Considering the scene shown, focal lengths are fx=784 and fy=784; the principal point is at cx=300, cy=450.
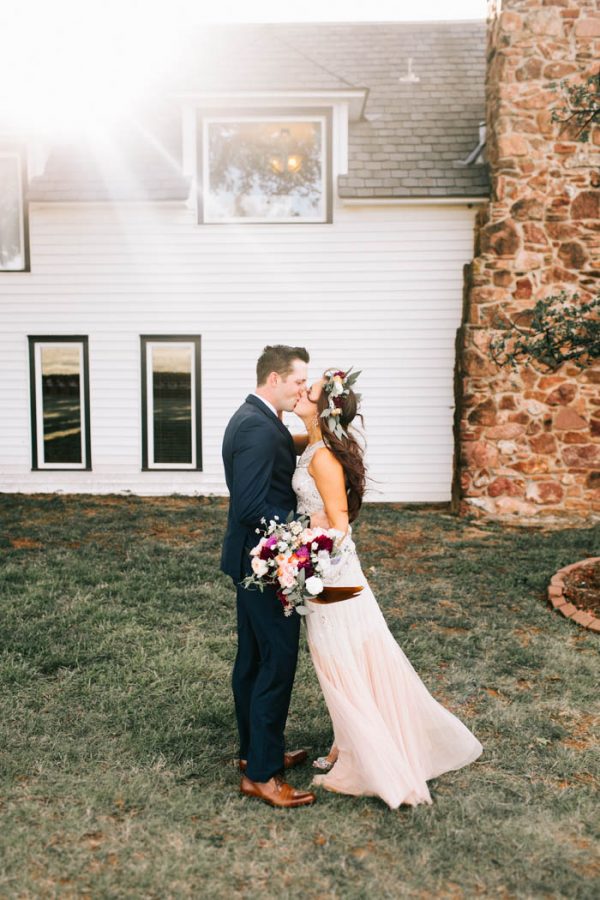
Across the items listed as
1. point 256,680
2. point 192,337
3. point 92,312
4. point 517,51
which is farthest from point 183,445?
point 256,680

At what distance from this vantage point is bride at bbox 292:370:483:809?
3621mm

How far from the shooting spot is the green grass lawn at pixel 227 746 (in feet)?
10.4

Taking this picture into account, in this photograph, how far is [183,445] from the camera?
39.6 ft

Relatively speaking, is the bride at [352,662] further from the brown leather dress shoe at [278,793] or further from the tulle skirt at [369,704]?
the brown leather dress shoe at [278,793]

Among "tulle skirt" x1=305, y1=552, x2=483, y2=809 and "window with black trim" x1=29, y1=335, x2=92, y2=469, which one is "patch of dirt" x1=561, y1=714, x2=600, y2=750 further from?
"window with black trim" x1=29, y1=335, x2=92, y2=469

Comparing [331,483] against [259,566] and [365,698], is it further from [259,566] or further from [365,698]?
[365,698]

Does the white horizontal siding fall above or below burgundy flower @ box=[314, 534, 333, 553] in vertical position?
above

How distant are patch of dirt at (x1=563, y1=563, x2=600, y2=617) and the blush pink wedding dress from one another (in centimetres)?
323

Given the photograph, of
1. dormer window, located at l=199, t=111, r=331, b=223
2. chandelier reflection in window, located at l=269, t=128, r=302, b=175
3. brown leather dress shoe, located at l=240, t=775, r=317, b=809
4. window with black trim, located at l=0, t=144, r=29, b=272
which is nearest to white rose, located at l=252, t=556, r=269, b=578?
brown leather dress shoe, located at l=240, t=775, r=317, b=809

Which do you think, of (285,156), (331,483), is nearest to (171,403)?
(285,156)

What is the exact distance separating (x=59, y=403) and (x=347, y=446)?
940cm

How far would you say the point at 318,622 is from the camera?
3.76 m

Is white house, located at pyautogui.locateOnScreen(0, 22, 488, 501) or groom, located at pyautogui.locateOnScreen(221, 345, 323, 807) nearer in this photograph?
groom, located at pyautogui.locateOnScreen(221, 345, 323, 807)

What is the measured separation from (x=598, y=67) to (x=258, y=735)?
384 inches
